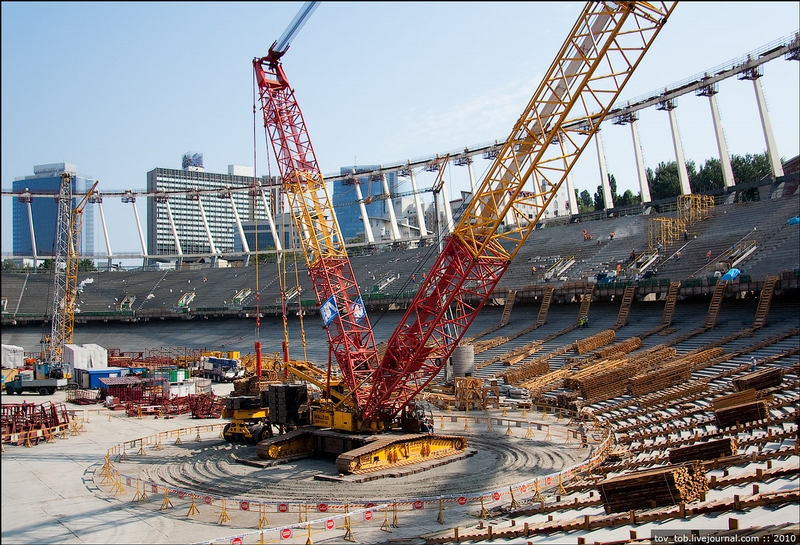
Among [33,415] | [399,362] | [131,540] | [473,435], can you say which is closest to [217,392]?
[33,415]

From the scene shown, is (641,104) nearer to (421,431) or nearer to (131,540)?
(421,431)

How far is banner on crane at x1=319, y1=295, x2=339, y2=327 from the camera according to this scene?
92.0 feet

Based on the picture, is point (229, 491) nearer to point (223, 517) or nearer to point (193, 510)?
point (193, 510)

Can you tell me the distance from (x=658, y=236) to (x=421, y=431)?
40.1 metres

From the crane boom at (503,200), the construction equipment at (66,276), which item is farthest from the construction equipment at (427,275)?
the construction equipment at (66,276)

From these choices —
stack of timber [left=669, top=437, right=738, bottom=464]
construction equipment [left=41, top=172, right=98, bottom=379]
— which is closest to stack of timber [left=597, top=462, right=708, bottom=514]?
stack of timber [left=669, top=437, right=738, bottom=464]

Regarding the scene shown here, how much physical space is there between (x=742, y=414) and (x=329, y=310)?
15683 mm

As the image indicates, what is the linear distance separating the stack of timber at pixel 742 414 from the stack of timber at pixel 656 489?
8.05 meters

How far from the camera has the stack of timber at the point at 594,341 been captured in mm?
42688

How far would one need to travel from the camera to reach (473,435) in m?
28.6

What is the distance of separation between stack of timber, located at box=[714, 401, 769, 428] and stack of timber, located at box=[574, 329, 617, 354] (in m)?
19.9

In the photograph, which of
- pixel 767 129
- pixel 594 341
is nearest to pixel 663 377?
pixel 594 341

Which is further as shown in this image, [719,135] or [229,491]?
[719,135]

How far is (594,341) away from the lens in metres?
43.3
